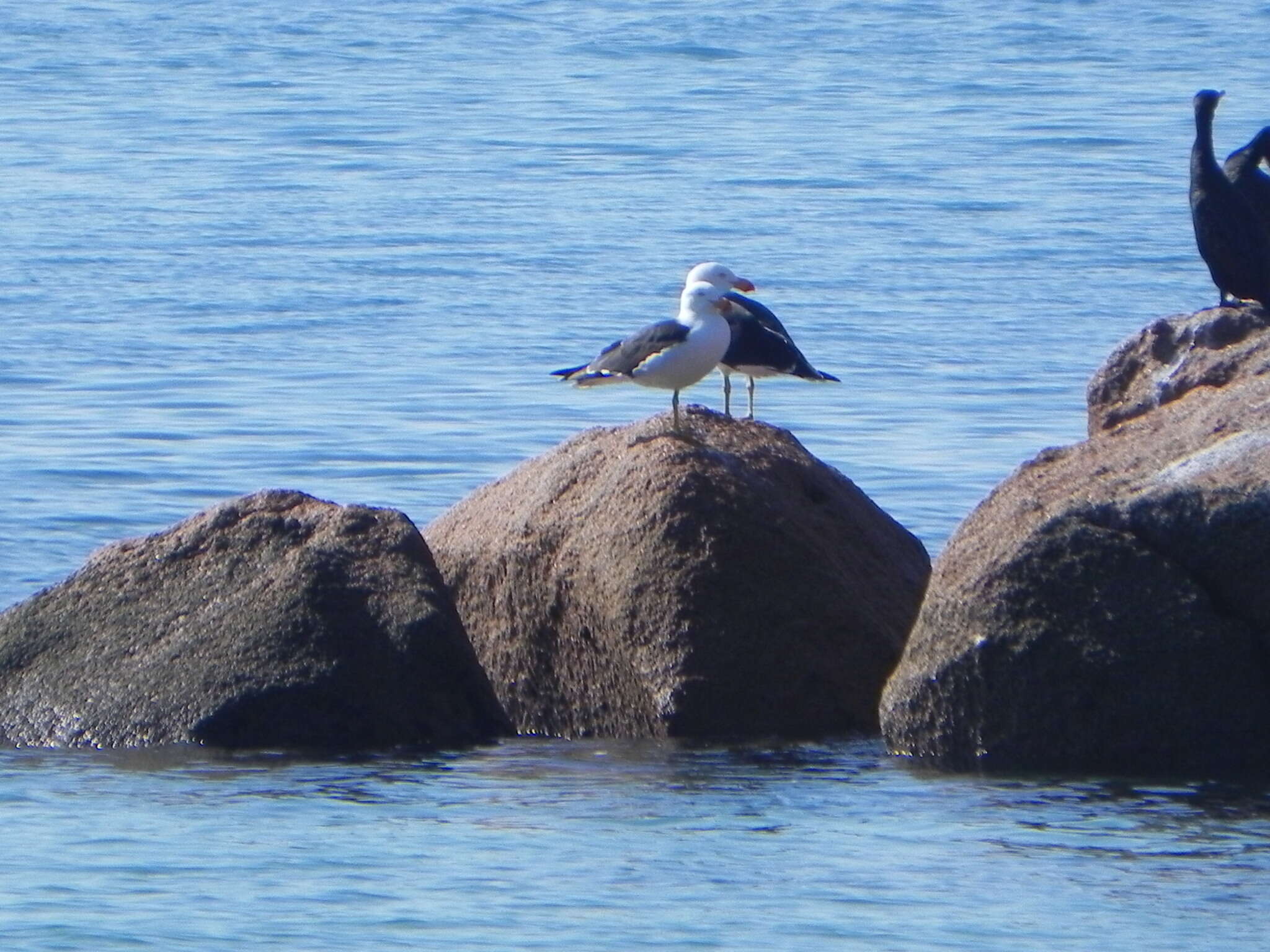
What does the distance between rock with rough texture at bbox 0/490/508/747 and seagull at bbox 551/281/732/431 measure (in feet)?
Result: 4.77

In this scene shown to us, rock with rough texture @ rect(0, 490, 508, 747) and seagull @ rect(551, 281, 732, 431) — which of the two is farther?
seagull @ rect(551, 281, 732, 431)

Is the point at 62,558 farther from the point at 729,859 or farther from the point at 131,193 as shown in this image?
the point at 131,193

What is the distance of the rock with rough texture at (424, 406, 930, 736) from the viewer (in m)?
7.72

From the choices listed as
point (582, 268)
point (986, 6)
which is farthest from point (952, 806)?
point (986, 6)

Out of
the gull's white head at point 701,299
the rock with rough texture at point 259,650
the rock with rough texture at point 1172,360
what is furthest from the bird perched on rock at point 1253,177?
the rock with rough texture at point 259,650

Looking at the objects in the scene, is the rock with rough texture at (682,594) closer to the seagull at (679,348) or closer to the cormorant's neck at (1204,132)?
the seagull at (679,348)

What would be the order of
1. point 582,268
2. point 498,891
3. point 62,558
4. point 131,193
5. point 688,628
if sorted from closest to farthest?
point 498,891
point 688,628
point 62,558
point 582,268
point 131,193

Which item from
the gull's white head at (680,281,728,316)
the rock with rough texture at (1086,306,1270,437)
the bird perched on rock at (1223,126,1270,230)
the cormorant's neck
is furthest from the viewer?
the bird perched on rock at (1223,126,1270,230)

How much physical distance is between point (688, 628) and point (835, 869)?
1.59 m

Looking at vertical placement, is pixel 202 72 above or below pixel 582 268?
above

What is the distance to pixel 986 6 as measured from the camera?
137 feet

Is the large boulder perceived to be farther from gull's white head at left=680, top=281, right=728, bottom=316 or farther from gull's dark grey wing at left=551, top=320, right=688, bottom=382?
gull's white head at left=680, top=281, right=728, bottom=316

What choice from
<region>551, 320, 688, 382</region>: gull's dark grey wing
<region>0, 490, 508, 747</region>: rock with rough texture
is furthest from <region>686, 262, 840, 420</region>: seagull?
<region>0, 490, 508, 747</region>: rock with rough texture

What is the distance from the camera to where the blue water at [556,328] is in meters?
6.10
